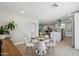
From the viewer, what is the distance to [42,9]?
2178mm

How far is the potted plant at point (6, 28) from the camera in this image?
214 centimetres

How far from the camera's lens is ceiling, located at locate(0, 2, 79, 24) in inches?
83.4

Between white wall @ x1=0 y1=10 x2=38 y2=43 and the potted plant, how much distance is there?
6cm

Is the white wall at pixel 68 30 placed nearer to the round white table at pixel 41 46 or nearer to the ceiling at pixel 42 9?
the ceiling at pixel 42 9

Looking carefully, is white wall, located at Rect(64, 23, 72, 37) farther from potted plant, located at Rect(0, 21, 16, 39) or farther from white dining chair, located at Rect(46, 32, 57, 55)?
potted plant, located at Rect(0, 21, 16, 39)

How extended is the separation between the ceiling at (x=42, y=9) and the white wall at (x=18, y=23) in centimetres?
7

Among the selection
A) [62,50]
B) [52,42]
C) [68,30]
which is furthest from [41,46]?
[68,30]

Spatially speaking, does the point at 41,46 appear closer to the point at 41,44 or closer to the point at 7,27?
the point at 41,44

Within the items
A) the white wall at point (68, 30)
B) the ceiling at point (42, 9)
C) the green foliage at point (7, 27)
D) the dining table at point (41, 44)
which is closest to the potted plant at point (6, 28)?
the green foliage at point (7, 27)

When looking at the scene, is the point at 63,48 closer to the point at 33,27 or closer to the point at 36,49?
the point at 36,49

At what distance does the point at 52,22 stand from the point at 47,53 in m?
0.52

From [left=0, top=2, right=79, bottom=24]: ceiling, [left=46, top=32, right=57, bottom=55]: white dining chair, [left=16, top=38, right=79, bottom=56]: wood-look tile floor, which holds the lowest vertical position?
[left=16, top=38, right=79, bottom=56]: wood-look tile floor

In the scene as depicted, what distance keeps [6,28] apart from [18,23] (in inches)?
8.4

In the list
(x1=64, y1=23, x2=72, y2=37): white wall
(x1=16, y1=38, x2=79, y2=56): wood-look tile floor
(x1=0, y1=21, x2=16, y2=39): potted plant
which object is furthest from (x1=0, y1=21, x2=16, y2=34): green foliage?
(x1=64, y1=23, x2=72, y2=37): white wall
